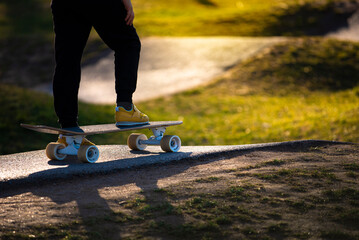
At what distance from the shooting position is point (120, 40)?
3.85 m

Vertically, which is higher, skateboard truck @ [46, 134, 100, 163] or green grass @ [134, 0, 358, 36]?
green grass @ [134, 0, 358, 36]

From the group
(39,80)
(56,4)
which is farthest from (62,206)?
(39,80)

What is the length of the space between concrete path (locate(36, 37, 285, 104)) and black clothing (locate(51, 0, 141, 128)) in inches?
292

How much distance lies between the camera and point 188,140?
827 cm

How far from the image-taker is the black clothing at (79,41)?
374cm

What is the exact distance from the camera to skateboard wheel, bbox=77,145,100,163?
12.3 ft

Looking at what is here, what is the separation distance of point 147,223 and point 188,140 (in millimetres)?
5747

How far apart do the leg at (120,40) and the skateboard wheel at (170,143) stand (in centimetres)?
56

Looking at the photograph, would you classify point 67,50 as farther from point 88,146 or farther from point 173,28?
point 173,28

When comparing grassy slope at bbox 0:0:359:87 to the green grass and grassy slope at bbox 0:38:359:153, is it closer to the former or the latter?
the green grass

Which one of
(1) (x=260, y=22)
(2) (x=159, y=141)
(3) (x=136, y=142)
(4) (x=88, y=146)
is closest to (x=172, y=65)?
(1) (x=260, y=22)

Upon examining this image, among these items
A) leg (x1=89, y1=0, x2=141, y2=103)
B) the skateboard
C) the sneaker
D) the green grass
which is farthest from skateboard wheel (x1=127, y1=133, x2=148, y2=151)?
→ the green grass

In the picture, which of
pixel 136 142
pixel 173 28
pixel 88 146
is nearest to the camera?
pixel 88 146

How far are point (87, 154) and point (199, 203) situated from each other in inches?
53.7
